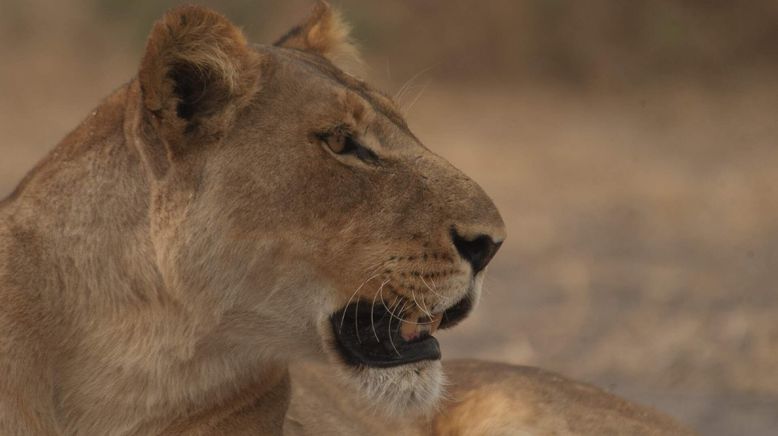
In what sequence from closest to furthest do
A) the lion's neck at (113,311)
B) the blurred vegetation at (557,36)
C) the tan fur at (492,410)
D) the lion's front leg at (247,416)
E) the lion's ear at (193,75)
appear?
the lion's ear at (193,75) → the lion's neck at (113,311) → the lion's front leg at (247,416) → the tan fur at (492,410) → the blurred vegetation at (557,36)

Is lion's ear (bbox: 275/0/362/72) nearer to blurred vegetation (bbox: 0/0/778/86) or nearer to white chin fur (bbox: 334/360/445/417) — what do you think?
white chin fur (bbox: 334/360/445/417)

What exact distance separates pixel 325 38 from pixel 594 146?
827 cm

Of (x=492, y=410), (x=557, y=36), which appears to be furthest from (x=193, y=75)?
(x=557, y=36)

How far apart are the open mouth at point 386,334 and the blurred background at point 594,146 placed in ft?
9.54

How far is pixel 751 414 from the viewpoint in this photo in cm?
657

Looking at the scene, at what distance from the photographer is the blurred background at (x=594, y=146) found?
7977 millimetres

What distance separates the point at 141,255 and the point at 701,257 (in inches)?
266

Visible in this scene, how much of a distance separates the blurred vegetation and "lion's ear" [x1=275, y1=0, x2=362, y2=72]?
9071 millimetres

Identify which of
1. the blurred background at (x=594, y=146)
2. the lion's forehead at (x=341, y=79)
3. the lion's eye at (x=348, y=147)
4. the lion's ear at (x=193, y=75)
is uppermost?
the blurred background at (x=594, y=146)

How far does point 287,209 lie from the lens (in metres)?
3.59

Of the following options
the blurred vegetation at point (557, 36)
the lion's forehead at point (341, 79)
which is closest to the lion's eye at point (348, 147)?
the lion's forehead at point (341, 79)

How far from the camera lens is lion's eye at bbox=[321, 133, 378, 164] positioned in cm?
367

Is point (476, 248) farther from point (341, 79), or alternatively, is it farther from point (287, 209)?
point (341, 79)

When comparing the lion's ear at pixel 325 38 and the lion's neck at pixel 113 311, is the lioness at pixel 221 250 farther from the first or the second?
the lion's ear at pixel 325 38
